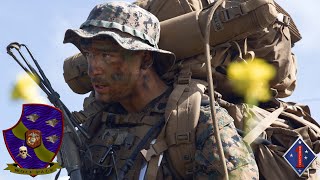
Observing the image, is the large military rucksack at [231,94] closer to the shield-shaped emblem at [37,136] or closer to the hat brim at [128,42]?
the hat brim at [128,42]

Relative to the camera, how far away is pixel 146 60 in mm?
7445

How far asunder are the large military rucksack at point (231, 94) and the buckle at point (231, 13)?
272 mm

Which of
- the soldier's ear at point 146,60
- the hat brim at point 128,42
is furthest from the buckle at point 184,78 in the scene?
the soldier's ear at point 146,60

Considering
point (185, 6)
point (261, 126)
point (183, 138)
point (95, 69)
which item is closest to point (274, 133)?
point (261, 126)

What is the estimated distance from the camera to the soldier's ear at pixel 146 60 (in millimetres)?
7423

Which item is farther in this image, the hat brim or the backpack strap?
the hat brim

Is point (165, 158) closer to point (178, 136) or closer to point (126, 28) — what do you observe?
point (178, 136)

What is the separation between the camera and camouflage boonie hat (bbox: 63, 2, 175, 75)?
7.24 meters

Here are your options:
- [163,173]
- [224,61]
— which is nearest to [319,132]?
[224,61]

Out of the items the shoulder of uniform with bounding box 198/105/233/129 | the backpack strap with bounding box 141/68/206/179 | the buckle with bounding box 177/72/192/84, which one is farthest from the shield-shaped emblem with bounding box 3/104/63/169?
the shoulder of uniform with bounding box 198/105/233/129

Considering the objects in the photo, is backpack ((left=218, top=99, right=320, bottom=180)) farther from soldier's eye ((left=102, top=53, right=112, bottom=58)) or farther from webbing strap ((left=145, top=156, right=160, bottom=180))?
soldier's eye ((left=102, top=53, right=112, bottom=58))

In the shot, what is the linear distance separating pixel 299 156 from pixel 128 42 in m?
1.59

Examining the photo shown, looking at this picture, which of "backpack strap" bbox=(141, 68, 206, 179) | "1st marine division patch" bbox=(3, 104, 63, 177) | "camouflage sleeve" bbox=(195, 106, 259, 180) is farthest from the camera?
"1st marine division patch" bbox=(3, 104, 63, 177)

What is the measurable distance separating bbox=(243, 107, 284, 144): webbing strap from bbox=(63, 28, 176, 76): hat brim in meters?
0.80
